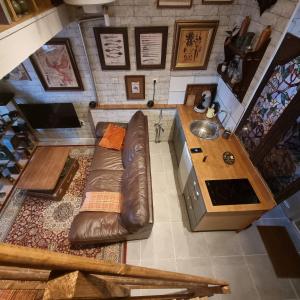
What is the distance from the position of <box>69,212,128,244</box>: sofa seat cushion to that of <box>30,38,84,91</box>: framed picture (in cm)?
→ 182

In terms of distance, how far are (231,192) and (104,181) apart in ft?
4.98

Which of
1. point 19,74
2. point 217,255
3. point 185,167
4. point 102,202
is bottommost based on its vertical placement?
point 217,255

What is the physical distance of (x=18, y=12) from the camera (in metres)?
1.32

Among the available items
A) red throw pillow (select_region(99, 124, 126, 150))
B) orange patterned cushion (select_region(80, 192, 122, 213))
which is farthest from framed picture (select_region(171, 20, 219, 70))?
orange patterned cushion (select_region(80, 192, 122, 213))

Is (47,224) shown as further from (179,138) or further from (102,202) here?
(179,138)

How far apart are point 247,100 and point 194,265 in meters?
1.95

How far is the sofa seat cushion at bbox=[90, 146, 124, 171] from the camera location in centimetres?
260

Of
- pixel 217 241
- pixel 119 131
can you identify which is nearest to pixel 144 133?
pixel 119 131

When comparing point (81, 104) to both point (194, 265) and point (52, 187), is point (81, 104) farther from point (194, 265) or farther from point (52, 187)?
point (194, 265)

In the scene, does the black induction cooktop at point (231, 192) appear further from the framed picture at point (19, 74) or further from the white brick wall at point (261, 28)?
the framed picture at point (19, 74)

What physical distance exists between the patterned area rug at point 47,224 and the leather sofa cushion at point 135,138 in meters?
0.95

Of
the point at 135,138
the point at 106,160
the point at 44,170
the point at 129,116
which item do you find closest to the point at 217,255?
the point at 135,138

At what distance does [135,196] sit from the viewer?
1834 mm

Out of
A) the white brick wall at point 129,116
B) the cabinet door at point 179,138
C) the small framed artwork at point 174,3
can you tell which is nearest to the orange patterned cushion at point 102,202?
the cabinet door at point 179,138
